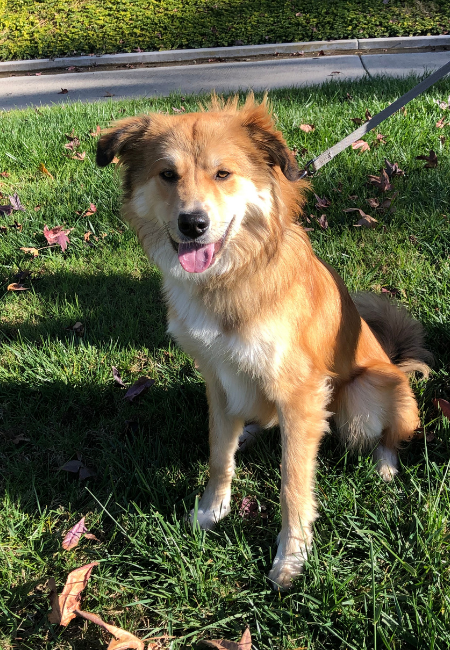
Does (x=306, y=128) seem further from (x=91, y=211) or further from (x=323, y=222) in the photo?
(x=91, y=211)

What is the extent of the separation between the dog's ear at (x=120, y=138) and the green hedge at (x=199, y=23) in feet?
32.7

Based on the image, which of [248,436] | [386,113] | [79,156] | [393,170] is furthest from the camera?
[79,156]

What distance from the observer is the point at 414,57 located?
8844 millimetres

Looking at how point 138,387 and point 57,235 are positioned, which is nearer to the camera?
point 138,387

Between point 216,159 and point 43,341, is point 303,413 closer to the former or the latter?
point 216,159

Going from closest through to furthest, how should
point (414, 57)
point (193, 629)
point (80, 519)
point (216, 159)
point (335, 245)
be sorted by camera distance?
point (193, 629), point (216, 159), point (80, 519), point (335, 245), point (414, 57)

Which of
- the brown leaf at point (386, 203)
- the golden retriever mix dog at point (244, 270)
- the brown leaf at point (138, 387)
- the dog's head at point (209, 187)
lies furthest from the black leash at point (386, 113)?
the brown leaf at point (138, 387)

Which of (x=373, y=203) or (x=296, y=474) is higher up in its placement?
(x=373, y=203)

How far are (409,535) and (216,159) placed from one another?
170cm

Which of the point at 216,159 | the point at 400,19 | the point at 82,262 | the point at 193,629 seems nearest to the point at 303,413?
the point at 193,629

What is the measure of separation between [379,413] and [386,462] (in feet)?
0.81

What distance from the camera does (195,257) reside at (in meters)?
2.00

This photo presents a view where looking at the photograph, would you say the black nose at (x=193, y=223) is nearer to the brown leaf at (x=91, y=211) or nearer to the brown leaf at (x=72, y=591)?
the brown leaf at (x=72, y=591)

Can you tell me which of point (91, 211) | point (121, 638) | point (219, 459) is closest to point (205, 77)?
point (91, 211)
